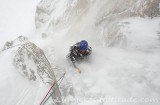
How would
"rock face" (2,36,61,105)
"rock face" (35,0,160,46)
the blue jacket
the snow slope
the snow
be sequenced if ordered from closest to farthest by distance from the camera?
the snow, the snow slope, "rock face" (2,36,61,105), "rock face" (35,0,160,46), the blue jacket

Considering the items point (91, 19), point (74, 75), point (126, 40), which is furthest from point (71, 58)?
point (91, 19)

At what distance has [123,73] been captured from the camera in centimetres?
691

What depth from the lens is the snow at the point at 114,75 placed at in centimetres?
577

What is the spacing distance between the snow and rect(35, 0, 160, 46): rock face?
388mm

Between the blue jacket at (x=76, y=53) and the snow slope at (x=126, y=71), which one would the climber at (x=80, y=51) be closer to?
the blue jacket at (x=76, y=53)

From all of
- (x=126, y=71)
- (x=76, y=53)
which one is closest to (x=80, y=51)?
(x=76, y=53)

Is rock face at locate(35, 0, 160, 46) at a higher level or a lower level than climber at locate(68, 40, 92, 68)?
higher

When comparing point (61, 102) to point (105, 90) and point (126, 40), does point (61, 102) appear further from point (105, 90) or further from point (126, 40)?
point (126, 40)

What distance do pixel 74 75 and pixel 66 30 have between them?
16.6 ft

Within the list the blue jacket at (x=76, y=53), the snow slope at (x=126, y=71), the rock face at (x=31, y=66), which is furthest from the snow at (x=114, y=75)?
the blue jacket at (x=76, y=53)

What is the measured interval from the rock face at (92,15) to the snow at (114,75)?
15.3 inches

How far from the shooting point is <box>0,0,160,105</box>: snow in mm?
5770

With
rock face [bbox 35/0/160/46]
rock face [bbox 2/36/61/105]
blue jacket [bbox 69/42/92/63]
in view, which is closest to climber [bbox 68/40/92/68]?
blue jacket [bbox 69/42/92/63]

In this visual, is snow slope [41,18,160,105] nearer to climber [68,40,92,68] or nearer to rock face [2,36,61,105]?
climber [68,40,92,68]
